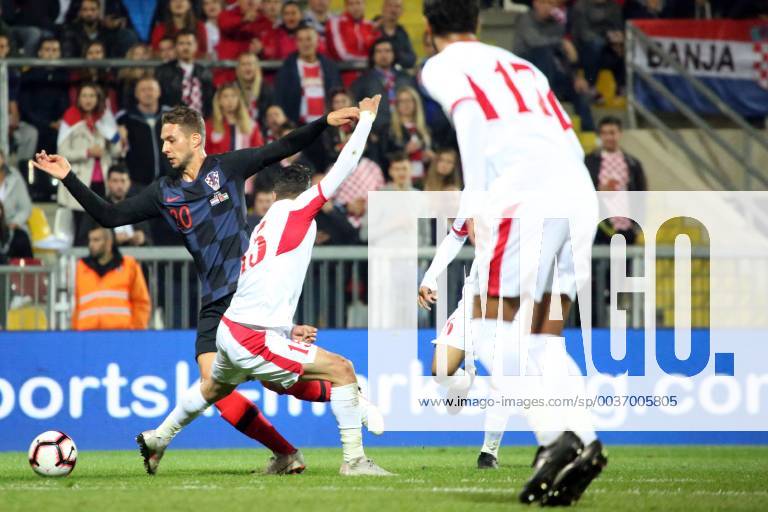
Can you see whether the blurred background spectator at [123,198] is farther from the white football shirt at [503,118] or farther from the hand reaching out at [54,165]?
the white football shirt at [503,118]

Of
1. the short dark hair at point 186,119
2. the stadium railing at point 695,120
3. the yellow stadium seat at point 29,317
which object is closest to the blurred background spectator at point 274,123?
the yellow stadium seat at point 29,317

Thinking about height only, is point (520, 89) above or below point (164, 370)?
above

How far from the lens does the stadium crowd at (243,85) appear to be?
46.6 ft

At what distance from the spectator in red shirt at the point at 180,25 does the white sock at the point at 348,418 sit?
8.39 metres

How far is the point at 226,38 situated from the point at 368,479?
9277 mm

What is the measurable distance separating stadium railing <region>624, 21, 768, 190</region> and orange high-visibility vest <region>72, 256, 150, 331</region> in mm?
7496

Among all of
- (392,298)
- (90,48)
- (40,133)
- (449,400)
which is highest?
(90,48)

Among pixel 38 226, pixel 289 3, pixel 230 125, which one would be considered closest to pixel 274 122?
pixel 230 125

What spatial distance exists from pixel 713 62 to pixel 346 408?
35.5ft

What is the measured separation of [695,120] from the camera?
16859mm

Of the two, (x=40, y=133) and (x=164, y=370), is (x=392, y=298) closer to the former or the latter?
(x=164, y=370)

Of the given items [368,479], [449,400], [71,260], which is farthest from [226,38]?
[368,479]

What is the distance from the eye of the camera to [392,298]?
12672 millimetres

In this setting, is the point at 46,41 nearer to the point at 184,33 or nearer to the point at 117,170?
the point at 184,33
